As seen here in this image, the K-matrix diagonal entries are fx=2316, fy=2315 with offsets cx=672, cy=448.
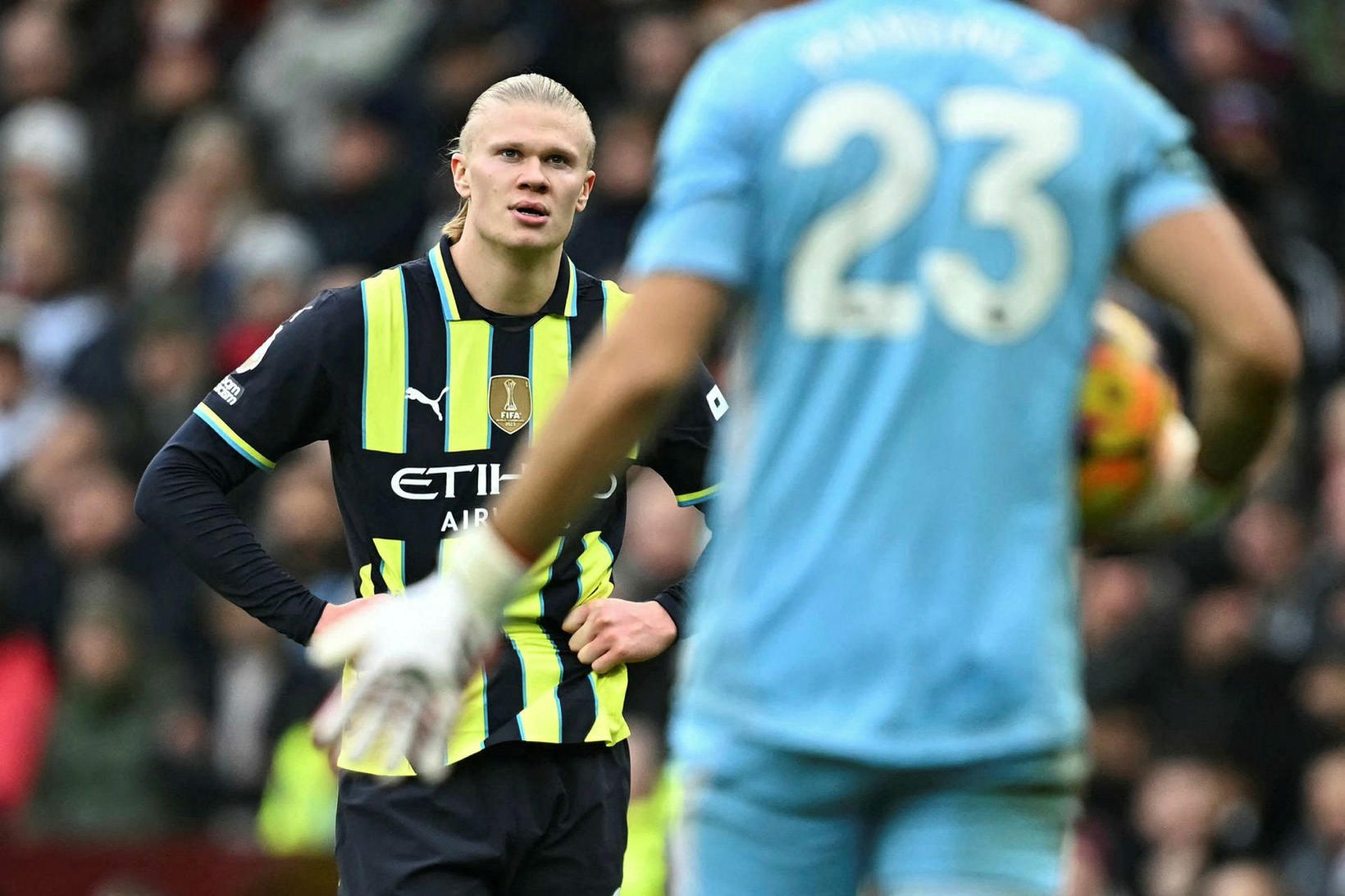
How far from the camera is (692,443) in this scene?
5234 mm

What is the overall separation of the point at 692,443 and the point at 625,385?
222cm

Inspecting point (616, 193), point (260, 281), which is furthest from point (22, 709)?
point (616, 193)

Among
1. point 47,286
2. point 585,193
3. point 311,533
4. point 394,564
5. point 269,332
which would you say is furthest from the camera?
point 47,286

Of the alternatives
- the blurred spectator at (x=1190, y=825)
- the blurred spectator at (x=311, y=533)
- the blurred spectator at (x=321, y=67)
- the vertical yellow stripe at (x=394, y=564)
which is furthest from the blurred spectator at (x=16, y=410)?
the vertical yellow stripe at (x=394, y=564)

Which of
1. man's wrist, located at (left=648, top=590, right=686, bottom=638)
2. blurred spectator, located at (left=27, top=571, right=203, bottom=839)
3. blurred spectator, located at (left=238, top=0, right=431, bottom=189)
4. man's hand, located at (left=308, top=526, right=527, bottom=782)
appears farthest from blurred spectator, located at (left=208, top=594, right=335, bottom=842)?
man's hand, located at (left=308, top=526, right=527, bottom=782)

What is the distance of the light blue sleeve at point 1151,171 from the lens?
10.3ft

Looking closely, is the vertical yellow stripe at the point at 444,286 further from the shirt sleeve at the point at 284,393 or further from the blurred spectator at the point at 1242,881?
the blurred spectator at the point at 1242,881

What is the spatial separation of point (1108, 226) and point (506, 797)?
216 centimetres

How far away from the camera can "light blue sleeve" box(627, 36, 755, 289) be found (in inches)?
119

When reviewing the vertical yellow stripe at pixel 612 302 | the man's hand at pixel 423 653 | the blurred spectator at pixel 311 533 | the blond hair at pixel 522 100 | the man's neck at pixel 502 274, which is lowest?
the blurred spectator at pixel 311 533

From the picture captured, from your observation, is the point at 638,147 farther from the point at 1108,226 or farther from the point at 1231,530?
the point at 1108,226

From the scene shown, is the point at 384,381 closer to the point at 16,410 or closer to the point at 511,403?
the point at 511,403

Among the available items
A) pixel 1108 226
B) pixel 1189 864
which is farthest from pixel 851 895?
pixel 1189 864

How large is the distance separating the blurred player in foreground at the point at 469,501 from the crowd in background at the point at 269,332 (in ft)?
12.4
